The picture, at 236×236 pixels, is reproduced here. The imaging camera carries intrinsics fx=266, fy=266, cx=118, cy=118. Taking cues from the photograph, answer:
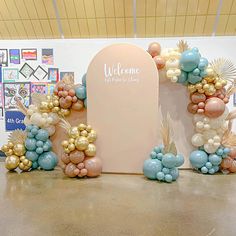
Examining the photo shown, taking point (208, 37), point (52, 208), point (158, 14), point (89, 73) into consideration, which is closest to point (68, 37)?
point (158, 14)

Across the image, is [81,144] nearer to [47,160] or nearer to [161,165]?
[47,160]

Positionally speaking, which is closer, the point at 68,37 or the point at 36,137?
the point at 36,137

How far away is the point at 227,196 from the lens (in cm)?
192

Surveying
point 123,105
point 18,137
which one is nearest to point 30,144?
point 18,137

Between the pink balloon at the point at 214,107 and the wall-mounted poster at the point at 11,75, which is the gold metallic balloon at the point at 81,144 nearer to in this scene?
the pink balloon at the point at 214,107

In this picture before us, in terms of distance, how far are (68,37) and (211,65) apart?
251cm

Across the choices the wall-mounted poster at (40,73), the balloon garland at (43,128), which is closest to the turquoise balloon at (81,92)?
the balloon garland at (43,128)

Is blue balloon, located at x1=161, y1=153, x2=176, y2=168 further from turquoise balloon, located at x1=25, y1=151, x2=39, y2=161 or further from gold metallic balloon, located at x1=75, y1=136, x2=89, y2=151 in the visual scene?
turquoise balloon, located at x1=25, y1=151, x2=39, y2=161

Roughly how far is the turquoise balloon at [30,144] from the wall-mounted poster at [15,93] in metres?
1.79

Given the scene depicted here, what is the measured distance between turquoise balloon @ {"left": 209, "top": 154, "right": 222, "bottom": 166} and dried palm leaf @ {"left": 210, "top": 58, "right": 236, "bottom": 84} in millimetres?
743

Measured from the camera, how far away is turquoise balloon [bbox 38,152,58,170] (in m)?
2.65

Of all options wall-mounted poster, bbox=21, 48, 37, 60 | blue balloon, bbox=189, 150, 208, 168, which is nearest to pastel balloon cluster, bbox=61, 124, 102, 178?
blue balloon, bbox=189, 150, 208, 168

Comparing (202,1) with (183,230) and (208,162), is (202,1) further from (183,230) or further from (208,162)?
(183,230)

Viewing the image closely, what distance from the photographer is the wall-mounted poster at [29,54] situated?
4223 millimetres
